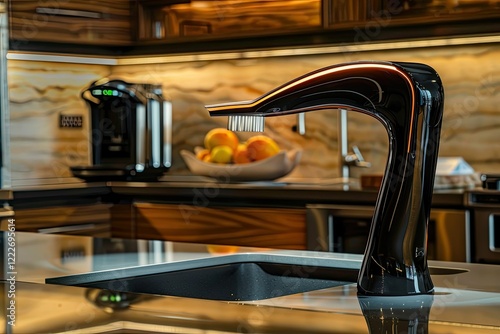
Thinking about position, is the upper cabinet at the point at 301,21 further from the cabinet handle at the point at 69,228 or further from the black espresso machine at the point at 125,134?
the cabinet handle at the point at 69,228

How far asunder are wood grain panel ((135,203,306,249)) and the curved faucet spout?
2.01m

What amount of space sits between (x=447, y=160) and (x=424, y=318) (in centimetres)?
230

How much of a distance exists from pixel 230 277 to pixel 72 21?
8.22 ft

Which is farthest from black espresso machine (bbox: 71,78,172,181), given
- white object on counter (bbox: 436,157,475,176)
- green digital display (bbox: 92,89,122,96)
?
white object on counter (bbox: 436,157,475,176)

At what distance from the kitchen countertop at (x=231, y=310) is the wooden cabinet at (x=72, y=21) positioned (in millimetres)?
2486

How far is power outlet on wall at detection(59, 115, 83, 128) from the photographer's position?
156 inches

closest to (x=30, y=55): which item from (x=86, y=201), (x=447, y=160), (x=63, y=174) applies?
(x=63, y=174)

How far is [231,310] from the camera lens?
2.81 ft

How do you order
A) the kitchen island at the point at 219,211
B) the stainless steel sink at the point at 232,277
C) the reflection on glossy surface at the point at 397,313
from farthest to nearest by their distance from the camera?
1. the kitchen island at the point at 219,211
2. the stainless steel sink at the point at 232,277
3. the reflection on glossy surface at the point at 397,313

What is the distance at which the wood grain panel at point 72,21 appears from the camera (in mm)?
3555

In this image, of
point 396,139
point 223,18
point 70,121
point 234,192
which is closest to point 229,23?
point 223,18

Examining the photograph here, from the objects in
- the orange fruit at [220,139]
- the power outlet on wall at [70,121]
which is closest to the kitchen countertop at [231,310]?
the orange fruit at [220,139]

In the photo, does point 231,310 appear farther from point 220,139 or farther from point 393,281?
point 220,139

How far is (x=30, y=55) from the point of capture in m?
3.81
